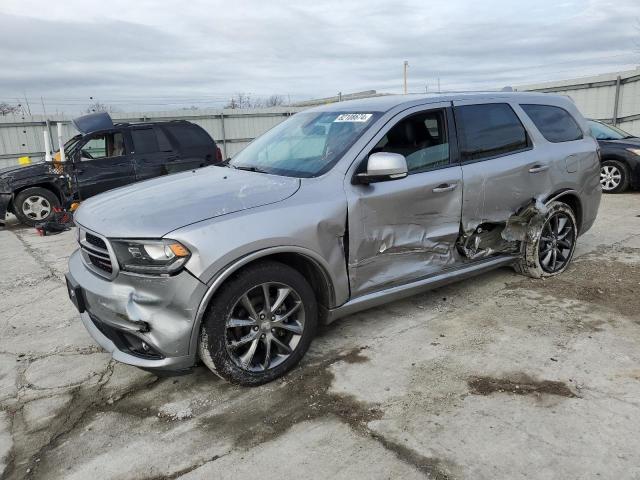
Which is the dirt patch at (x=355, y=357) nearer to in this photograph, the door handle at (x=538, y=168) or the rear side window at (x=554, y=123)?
the door handle at (x=538, y=168)

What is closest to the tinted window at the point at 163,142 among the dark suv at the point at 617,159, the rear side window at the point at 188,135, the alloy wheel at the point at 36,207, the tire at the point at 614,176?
the rear side window at the point at 188,135

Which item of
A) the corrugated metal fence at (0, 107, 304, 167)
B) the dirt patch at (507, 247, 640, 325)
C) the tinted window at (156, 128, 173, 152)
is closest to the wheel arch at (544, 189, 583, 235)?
the dirt patch at (507, 247, 640, 325)

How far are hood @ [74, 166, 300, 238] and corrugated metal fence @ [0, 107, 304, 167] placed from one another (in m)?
9.41

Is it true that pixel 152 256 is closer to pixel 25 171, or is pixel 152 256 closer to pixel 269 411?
pixel 269 411

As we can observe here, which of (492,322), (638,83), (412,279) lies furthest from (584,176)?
(638,83)

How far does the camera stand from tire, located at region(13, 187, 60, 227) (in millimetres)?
8953

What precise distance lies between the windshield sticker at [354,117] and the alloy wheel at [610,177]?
8.13 metres

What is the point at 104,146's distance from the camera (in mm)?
8992

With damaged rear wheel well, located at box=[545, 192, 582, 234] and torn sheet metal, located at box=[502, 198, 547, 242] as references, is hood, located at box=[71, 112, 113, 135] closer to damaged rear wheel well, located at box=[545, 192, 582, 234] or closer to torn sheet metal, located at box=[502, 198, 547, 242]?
torn sheet metal, located at box=[502, 198, 547, 242]

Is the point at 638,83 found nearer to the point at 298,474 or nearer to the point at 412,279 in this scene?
the point at 412,279

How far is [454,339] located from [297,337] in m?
1.24

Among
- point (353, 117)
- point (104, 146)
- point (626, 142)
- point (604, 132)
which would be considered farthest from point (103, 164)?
point (626, 142)

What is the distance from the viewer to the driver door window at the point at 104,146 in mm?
8828

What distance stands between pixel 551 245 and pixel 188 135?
6.97m
